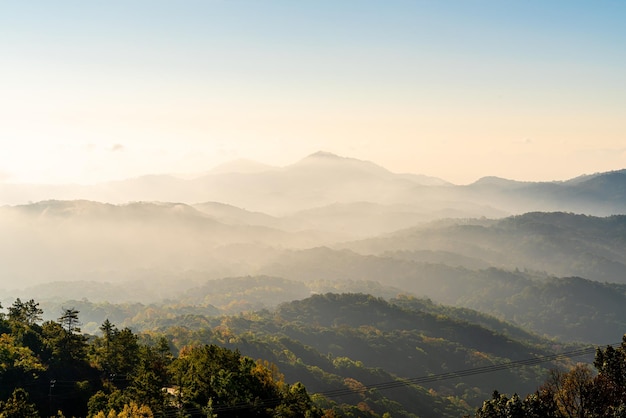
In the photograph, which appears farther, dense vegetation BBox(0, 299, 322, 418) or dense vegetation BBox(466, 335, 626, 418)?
dense vegetation BBox(0, 299, 322, 418)

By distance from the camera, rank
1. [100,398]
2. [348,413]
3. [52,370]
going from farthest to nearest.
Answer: [348,413] < [52,370] < [100,398]

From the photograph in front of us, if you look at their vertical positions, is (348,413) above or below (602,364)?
below

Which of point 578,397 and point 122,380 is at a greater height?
point 578,397

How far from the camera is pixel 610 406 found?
57.7 m

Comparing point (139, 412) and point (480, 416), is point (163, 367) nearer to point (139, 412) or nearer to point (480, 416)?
point (139, 412)

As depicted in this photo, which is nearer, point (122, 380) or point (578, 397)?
point (578, 397)

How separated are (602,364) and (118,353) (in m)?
75.8

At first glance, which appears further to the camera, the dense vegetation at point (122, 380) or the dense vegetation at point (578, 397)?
the dense vegetation at point (122, 380)

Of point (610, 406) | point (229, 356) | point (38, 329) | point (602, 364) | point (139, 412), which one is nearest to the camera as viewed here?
point (610, 406)

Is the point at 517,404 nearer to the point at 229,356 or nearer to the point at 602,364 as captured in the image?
the point at 602,364

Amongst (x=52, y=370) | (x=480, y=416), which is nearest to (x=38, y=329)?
(x=52, y=370)

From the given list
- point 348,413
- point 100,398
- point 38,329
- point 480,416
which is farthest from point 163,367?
point 348,413

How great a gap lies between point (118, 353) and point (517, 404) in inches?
2593

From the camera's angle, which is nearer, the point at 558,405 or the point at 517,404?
the point at 517,404
